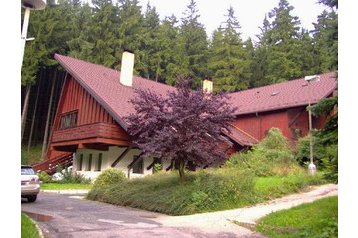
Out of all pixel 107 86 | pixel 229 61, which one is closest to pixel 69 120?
pixel 107 86

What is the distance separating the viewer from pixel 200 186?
39.1 feet

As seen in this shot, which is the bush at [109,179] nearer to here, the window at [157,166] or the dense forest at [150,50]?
the window at [157,166]

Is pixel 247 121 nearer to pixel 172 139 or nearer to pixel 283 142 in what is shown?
pixel 283 142

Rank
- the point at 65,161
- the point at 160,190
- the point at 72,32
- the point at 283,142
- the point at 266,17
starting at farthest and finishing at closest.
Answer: the point at 266,17 < the point at 72,32 < the point at 65,161 < the point at 283,142 < the point at 160,190

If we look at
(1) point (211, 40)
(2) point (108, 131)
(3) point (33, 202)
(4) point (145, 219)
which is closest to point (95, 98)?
(2) point (108, 131)

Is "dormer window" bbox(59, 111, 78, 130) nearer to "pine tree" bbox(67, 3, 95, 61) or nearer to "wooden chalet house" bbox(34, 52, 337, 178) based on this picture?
"wooden chalet house" bbox(34, 52, 337, 178)

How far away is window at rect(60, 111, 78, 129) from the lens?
80.9ft

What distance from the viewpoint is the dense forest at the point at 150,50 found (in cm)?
3841

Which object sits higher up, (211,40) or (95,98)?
(211,40)

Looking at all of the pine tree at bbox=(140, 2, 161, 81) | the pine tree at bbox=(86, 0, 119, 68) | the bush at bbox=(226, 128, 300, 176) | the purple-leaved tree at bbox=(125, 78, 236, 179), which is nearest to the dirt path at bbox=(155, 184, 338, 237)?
the purple-leaved tree at bbox=(125, 78, 236, 179)

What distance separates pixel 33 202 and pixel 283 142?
1301 centimetres

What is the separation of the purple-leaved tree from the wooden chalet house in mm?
6457

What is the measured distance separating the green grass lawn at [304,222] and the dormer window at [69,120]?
17840 millimetres

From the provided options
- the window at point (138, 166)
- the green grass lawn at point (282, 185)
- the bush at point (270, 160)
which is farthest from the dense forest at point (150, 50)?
the green grass lawn at point (282, 185)
